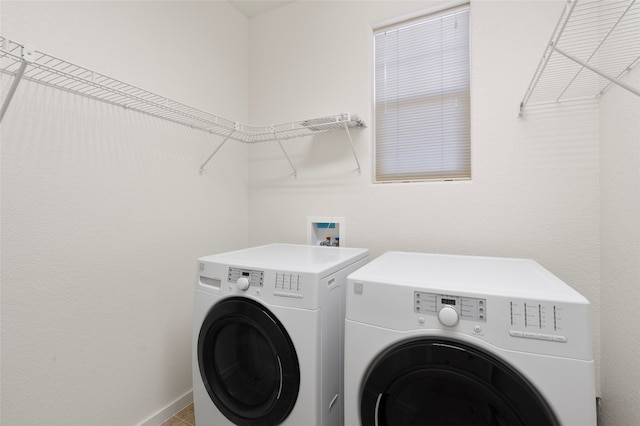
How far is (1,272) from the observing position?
1.10 meters

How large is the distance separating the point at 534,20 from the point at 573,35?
19cm

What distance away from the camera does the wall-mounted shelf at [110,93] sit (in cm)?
92

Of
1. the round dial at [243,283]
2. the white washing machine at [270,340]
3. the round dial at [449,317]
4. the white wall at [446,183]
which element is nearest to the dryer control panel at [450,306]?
the round dial at [449,317]

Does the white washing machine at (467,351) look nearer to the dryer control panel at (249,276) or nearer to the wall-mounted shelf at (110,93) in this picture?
the dryer control panel at (249,276)

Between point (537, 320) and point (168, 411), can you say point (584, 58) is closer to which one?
point (537, 320)

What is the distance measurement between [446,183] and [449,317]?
39.2 inches

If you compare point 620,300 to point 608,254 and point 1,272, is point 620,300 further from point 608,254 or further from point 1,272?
point 1,272

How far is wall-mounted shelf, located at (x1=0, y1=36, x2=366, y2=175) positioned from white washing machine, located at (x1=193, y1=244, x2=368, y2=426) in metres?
0.83

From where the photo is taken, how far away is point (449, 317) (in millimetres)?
841

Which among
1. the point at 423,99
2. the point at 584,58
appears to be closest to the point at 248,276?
the point at 423,99

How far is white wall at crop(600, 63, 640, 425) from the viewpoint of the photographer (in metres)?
1.04

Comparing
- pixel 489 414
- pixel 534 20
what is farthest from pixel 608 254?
pixel 534 20

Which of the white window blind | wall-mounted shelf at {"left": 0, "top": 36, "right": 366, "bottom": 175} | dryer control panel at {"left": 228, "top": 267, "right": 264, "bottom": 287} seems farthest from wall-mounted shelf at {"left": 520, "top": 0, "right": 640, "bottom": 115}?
dryer control panel at {"left": 228, "top": 267, "right": 264, "bottom": 287}

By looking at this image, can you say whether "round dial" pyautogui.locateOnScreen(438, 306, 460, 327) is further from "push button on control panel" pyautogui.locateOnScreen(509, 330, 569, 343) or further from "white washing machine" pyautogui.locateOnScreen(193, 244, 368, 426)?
"white washing machine" pyautogui.locateOnScreen(193, 244, 368, 426)
